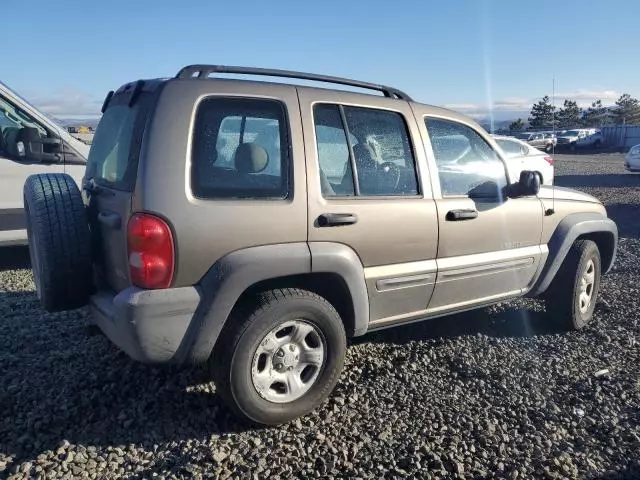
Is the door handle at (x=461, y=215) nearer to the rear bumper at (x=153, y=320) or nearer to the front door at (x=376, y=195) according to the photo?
the front door at (x=376, y=195)

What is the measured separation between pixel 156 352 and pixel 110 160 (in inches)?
48.0

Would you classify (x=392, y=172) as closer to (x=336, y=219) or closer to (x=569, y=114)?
(x=336, y=219)

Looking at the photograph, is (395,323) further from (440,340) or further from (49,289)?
(49,289)

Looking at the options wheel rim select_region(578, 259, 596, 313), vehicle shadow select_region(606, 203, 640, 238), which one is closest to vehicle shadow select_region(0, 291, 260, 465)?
wheel rim select_region(578, 259, 596, 313)

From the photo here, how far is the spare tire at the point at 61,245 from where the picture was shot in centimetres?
301

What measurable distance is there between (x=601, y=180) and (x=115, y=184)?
17781mm

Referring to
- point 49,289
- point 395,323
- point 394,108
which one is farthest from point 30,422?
point 394,108

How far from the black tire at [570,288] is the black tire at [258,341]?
236 centimetres

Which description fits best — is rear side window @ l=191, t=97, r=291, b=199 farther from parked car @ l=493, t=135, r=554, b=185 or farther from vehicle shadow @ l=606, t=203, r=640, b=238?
parked car @ l=493, t=135, r=554, b=185

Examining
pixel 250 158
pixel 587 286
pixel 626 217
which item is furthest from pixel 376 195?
pixel 626 217

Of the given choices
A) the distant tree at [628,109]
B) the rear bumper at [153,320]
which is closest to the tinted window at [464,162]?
the rear bumper at [153,320]

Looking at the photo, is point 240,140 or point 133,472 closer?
point 133,472

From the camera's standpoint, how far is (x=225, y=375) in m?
2.97

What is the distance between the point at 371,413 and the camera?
337cm
